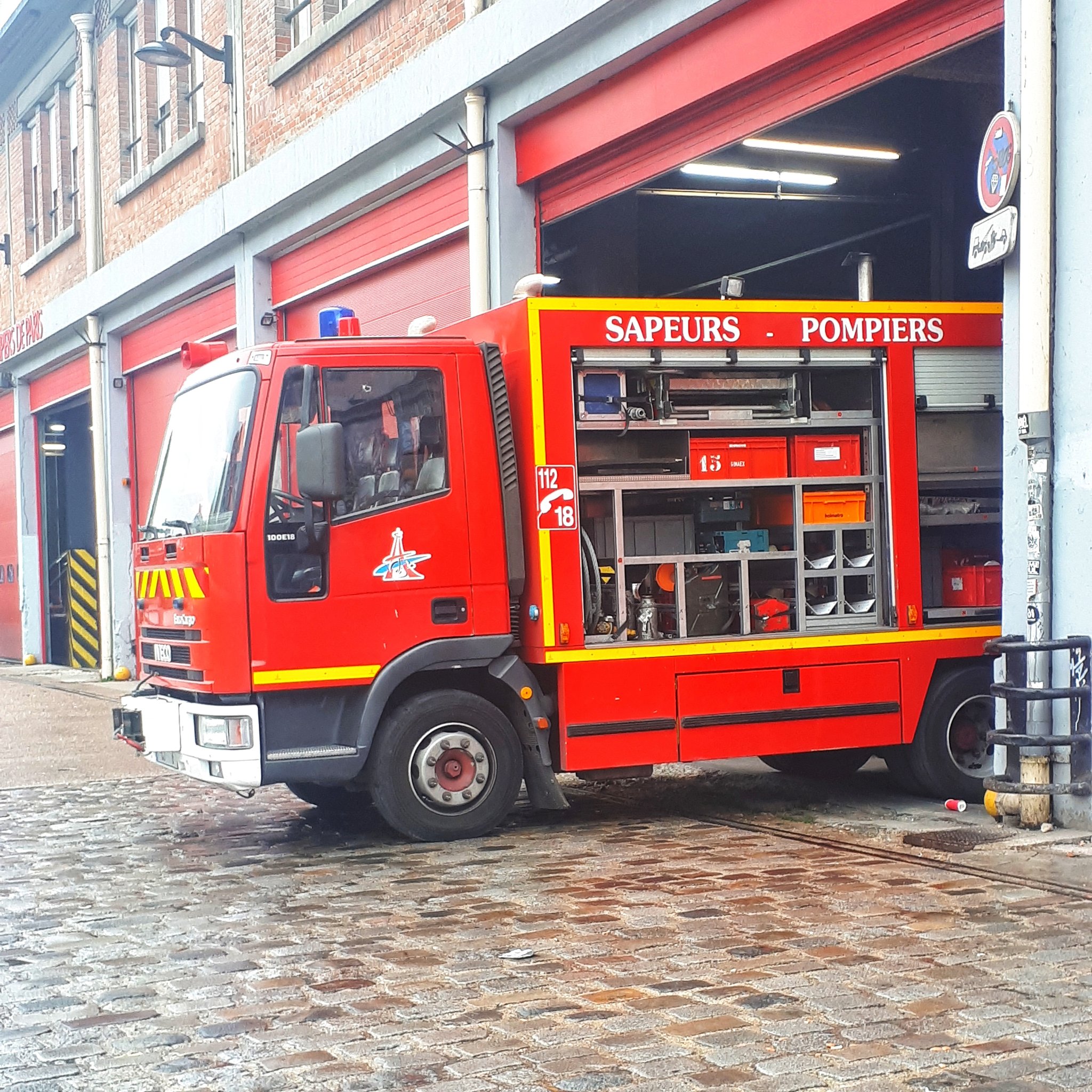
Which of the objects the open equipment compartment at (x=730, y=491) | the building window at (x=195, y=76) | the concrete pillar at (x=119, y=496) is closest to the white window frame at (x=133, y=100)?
the building window at (x=195, y=76)

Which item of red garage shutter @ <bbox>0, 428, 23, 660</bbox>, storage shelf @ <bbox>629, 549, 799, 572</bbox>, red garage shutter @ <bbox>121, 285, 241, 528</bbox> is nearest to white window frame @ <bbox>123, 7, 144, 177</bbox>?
red garage shutter @ <bbox>121, 285, 241, 528</bbox>

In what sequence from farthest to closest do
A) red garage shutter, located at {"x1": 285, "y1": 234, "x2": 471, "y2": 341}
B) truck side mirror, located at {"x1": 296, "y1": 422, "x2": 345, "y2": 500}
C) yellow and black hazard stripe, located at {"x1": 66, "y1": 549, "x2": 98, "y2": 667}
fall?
yellow and black hazard stripe, located at {"x1": 66, "y1": 549, "x2": 98, "y2": 667}
red garage shutter, located at {"x1": 285, "y1": 234, "x2": 471, "y2": 341}
truck side mirror, located at {"x1": 296, "y1": 422, "x2": 345, "y2": 500}

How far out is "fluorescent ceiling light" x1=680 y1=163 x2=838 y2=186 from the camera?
1438cm

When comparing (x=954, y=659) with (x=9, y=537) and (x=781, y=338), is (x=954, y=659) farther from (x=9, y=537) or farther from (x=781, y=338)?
(x=9, y=537)

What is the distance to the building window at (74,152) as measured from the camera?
2342cm

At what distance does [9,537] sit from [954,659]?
20.9 meters

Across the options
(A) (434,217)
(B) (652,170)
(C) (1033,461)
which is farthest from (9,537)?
(C) (1033,461)

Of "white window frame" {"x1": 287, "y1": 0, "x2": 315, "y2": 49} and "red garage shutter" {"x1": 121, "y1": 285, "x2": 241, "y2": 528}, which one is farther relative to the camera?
"red garage shutter" {"x1": 121, "y1": 285, "x2": 241, "y2": 528}

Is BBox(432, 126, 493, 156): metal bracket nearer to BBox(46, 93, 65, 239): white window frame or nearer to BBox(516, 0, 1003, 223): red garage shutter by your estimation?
BBox(516, 0, 1003, 223): red garage shutter

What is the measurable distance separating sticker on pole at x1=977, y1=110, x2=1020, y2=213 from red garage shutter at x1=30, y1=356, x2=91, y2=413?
1653 centimetres

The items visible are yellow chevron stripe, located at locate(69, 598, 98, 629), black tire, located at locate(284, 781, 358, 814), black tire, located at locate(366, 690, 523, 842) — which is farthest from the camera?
yellow chevron stripe, located at locate(69, 598, 98, 629)

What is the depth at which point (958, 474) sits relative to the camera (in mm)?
9070

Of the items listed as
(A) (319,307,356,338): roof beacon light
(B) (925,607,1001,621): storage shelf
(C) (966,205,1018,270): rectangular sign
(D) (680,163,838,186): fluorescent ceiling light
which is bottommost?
(B) (925,607,1001,621): storage shelf

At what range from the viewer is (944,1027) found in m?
4.64
